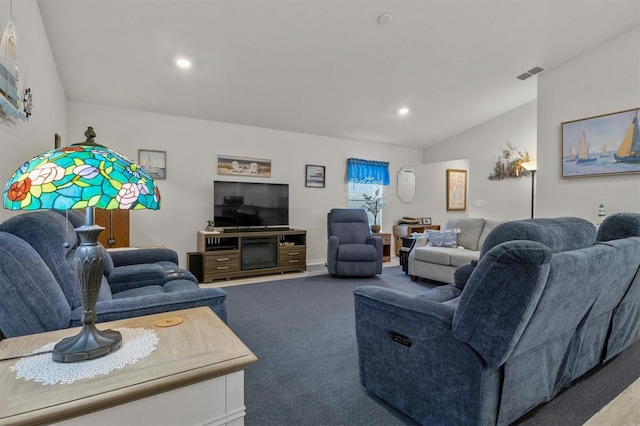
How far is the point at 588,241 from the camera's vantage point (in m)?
1.65

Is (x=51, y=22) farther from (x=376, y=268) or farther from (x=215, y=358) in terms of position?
(x=376, y=268)

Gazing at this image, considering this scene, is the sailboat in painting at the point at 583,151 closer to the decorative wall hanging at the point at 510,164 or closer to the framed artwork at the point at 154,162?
the decorative wall hanging at the point at 510,164

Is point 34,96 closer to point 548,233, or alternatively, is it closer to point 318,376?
point 318,376

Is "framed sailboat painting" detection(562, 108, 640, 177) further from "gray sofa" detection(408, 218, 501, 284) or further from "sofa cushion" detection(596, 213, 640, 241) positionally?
"sofa cushion" detection(596, 213, 640, 241)

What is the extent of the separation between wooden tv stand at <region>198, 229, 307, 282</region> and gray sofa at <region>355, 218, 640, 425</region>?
3.13 meters

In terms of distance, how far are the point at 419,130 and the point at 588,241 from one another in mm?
4876

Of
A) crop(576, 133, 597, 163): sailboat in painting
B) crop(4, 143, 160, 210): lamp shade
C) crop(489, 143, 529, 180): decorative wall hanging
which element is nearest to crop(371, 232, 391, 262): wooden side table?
crop(489, 143, 529, 180): decorative wall hanging

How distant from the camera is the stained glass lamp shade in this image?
2.50 ft

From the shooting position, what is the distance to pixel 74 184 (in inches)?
30.4

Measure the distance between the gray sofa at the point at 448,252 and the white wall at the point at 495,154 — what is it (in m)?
1.44

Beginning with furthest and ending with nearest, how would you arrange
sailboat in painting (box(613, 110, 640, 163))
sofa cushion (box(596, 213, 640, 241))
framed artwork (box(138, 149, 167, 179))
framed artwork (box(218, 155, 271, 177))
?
framed artwork (box(218, 155, 271, 177)), framed artwork (box(138, 149, 167, 179)), sailboat in painting (box(613, 110, 640, 163)), sofa cushion (box(596, 213, 640, 241))

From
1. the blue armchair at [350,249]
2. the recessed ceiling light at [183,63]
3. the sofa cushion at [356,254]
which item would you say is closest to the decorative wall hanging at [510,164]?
the blue armchair at [350,249]

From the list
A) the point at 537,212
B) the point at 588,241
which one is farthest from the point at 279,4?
the point at 537,212

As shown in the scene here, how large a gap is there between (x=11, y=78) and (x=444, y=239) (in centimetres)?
465
